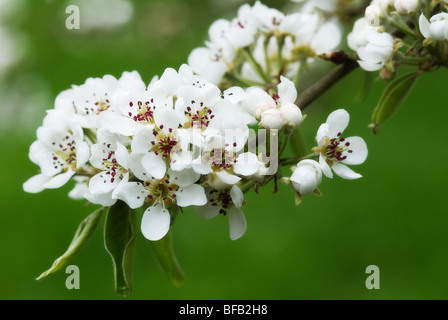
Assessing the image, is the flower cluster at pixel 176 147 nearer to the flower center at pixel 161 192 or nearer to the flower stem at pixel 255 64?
the flower center at pixel 161 192

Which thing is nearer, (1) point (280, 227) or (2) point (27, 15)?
(1) point (280, 227)

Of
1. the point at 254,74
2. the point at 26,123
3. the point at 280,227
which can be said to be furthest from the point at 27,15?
the point at 254,74

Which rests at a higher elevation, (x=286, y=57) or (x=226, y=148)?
(x=286, y=57)

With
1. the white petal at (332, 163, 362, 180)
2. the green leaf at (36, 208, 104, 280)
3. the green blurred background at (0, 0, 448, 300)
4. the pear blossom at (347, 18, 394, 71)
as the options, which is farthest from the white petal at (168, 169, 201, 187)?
the green blurred background at (0, 0, 448, 300)

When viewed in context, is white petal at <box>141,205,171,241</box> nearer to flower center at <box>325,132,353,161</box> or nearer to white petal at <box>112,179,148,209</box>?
white petal at <box>112,179,148,209</box>

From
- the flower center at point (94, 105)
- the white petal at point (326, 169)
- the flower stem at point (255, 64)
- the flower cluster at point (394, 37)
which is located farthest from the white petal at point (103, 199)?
the flower cluster at point (394, 37)

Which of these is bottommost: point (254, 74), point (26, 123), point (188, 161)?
point (188, 161)

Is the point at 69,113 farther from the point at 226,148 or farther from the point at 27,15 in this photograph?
the point at 27,15
